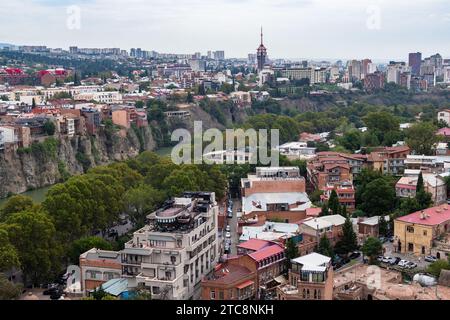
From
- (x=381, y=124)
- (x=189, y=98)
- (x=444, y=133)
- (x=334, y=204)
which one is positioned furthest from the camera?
(x=189, y=98)

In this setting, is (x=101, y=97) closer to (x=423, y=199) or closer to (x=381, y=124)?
(x=381, y=124)

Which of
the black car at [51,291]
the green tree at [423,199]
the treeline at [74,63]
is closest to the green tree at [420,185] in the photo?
the green tree at [423,199]

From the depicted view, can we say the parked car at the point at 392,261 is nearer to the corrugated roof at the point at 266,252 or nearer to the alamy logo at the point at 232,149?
the corrugated roof at the point at 266,252

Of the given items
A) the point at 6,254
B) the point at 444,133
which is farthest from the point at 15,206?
the point at 444,133

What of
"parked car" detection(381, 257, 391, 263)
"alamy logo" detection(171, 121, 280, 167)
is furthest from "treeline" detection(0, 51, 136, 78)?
"parked car" detection(381, 257, 391, 263)
